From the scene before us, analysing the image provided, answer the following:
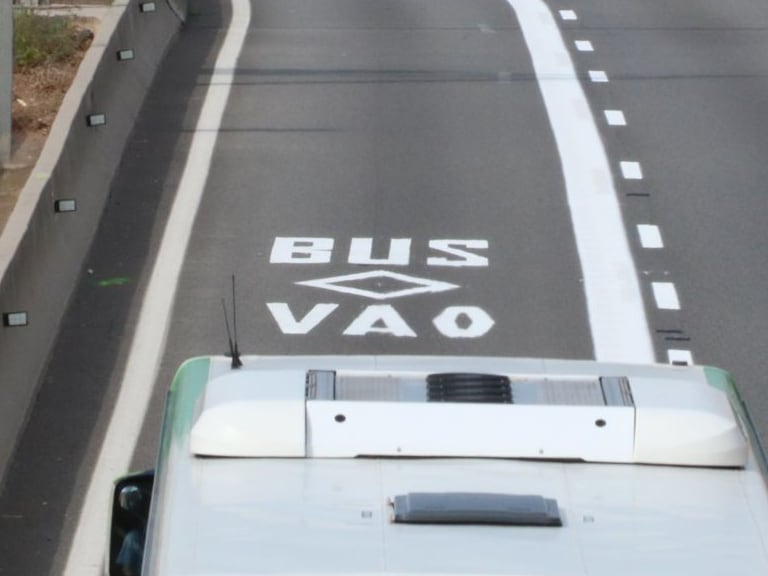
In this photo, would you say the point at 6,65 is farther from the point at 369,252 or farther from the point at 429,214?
the point at 429,214

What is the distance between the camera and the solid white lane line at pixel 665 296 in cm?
1300

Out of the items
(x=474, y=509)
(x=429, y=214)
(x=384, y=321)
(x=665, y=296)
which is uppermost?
(x=474, y=509)

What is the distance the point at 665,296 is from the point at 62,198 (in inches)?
171

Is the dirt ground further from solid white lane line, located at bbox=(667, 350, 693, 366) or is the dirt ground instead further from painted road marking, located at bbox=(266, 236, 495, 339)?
solid white lane line, located at bbox=(667, 350, 693, 366)

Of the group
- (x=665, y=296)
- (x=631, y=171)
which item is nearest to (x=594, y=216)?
(x=631, y=171)

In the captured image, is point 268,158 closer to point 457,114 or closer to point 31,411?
point 457,114

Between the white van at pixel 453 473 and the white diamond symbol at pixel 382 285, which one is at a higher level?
the white van at pixel 453 473

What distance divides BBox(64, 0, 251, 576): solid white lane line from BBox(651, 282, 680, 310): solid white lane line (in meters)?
3.41

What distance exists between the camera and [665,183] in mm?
16250

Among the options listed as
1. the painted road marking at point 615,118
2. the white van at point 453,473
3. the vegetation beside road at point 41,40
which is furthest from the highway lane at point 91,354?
the white van at point 453,473

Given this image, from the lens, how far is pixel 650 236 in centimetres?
1473

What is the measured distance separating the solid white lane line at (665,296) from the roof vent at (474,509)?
8.69m

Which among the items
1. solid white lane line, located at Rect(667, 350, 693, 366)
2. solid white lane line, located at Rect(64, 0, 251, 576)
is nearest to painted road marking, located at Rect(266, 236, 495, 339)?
solid white lane line, located at Rect(64, 0, 251, 576)

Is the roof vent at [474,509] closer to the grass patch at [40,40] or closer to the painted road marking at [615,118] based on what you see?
the painted road marking at [615,118]
